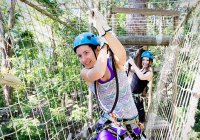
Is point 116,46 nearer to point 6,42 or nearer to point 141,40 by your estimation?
point 6,42

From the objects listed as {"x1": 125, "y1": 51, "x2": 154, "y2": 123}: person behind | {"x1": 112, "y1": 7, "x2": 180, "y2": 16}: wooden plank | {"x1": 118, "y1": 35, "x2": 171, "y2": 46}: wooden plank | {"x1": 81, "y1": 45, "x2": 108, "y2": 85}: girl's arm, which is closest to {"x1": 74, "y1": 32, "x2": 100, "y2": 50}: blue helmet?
{"x1": 81, "y1": 45, "x2": 108, "y2": 85}: girl's arm

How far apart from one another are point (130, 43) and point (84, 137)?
54.8 inches

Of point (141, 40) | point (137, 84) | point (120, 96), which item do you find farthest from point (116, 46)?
point (141, 40)

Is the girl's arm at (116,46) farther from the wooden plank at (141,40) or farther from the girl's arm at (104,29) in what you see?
the wooden plank at (141,40)

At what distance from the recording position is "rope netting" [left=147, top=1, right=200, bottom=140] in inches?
102

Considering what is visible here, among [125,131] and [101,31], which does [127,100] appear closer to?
[125,131]

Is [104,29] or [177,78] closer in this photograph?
[104,29]

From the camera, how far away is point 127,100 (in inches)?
63.7

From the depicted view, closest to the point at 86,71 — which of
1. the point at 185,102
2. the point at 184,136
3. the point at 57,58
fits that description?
the point at 184,136

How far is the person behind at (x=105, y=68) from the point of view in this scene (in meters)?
1.35

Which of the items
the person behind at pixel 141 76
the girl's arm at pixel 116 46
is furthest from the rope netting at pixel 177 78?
the girl's arm at pixel 116 46

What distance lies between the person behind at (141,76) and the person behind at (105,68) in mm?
1245

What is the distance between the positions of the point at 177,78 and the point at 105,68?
2.13 m

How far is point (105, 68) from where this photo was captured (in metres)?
1.37
